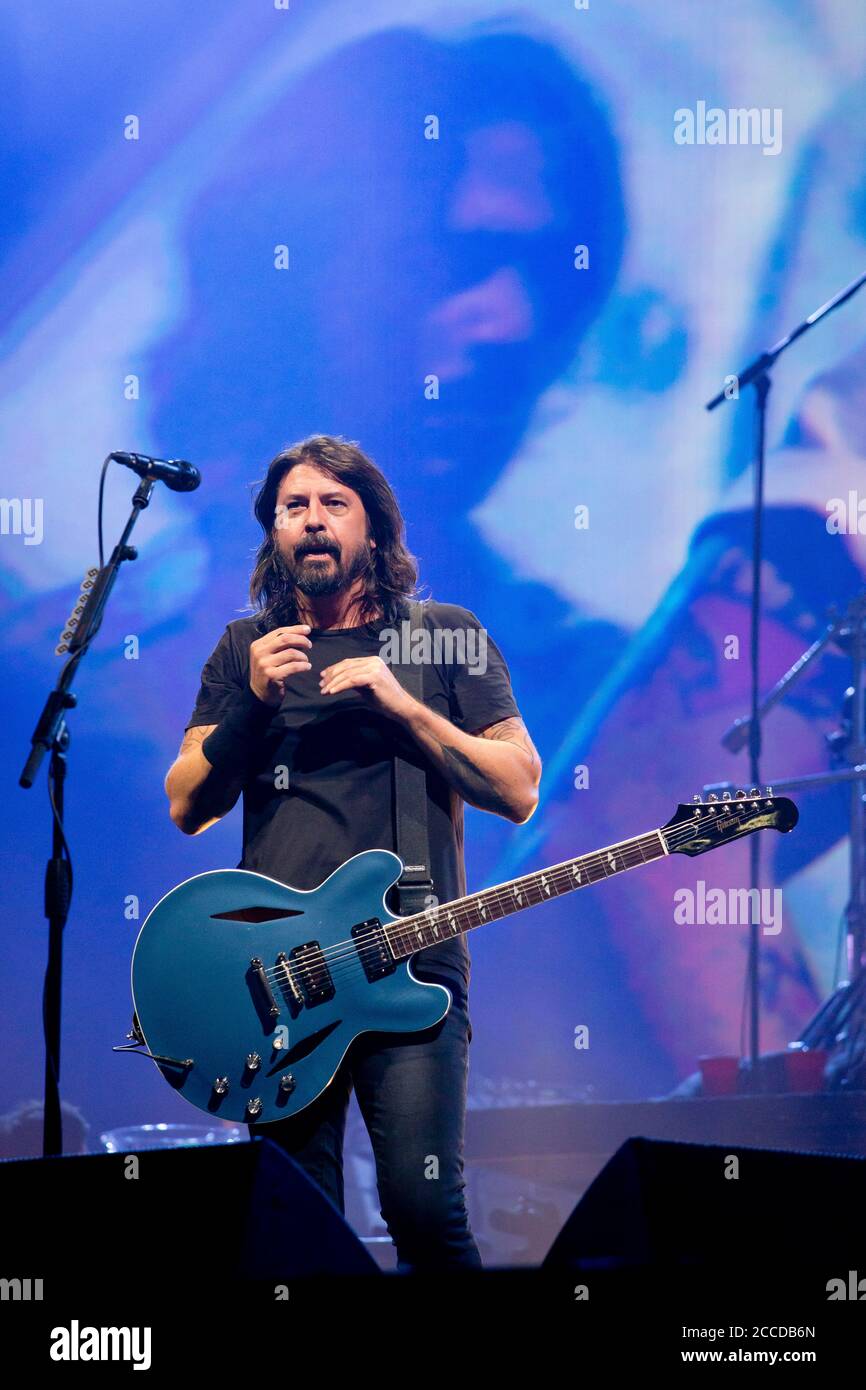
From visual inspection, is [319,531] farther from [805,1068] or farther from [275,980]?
[805,1068]

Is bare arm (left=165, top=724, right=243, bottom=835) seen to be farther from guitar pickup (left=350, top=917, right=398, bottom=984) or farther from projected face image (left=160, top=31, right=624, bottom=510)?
projected face image (left=160, top=31, right=624, bottom=510)

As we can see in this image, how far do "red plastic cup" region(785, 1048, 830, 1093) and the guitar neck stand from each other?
1.25 m

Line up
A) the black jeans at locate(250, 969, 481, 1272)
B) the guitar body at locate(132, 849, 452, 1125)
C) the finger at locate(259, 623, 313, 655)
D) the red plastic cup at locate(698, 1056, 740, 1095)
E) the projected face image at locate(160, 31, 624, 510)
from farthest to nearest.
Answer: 1. the projected face image at locate(160, 31, 624, 510)
2. the red plastic cup at locate(698, 1056, 740, 1095)
3. the finger at locate(259, 623, 313, 655)
4. the guitar body at locate(132, 849, 452, 1125)
5. the black jeans at locate(250, 969, 481, 1272)

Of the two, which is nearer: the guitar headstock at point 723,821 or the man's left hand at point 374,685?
the man's left hand at point 374,685

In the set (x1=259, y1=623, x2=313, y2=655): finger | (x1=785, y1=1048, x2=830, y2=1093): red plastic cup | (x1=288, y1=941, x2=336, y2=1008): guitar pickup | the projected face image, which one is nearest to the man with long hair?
(x1=259, y1=623, x2=313, y2=655): finger

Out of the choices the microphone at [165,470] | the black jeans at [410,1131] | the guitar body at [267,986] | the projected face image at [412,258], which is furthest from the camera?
the projected face image at [412,258]

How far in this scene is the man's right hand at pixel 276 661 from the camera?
10.1ft

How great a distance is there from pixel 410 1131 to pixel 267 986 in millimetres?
441

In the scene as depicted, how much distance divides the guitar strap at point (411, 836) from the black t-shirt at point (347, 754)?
2cm

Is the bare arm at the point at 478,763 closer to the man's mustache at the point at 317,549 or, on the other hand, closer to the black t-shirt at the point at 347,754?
the black t-shirt at the point at 347,754

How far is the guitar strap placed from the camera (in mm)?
2984

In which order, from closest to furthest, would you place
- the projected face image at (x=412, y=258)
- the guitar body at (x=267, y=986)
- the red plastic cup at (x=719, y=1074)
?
the guitar body at (x=267, y=986)
the red plastic cup at (x=719, y=1074)
the projected face image at (x=412, y=258)

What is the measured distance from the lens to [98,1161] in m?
1.61

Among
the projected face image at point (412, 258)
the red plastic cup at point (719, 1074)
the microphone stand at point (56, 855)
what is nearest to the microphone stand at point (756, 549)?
the red plastic cup at point (719, 1074)
